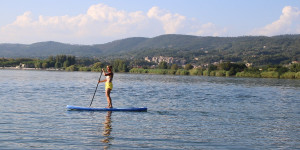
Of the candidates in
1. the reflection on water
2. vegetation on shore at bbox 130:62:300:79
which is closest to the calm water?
the reflection on water

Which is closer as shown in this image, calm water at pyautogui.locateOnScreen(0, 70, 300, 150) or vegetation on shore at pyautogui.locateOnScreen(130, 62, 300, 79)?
calm water at pyautogui.locateOnScreen(0, 70, 300, 150)

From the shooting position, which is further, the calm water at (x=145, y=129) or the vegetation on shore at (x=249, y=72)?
the vegetation on shore at (x=249, y=72)

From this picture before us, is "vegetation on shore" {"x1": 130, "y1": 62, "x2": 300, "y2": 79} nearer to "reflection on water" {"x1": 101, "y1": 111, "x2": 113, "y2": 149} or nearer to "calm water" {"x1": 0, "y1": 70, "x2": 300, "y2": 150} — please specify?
"calm water" {"x1": 0, "y1": 70, "x2": 300, "y2": 150}

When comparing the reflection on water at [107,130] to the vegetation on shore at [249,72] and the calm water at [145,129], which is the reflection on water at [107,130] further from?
the vegetation on shore at [249,72]

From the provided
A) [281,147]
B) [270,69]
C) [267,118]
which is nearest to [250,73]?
[270,69]

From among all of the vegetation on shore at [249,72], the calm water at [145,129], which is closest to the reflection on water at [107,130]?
the calm water at [145,129]

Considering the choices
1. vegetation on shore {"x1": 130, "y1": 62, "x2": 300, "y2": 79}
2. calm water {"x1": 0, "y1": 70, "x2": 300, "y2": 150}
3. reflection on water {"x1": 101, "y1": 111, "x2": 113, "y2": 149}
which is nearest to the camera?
calm water {"x1": 0, "y1": 70, "x2": 300, "y2": 150}

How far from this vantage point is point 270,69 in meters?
108

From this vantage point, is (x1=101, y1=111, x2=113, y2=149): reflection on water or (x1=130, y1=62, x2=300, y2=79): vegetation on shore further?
(x1=130, y1=62, x2=300, y2=79): vegetation on shore

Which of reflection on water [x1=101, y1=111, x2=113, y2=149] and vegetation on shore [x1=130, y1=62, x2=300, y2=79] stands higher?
vegetation on shore [x1=130, y1=62, x2=300, y2=79]

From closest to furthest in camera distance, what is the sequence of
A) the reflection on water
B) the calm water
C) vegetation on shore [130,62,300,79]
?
the calm water
the reflection on water
vegetation on shore [130,62,300,79]

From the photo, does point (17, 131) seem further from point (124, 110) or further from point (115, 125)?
point (124, 110)

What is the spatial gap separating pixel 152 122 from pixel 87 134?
430cm

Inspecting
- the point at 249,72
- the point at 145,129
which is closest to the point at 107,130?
the point at 145,129
